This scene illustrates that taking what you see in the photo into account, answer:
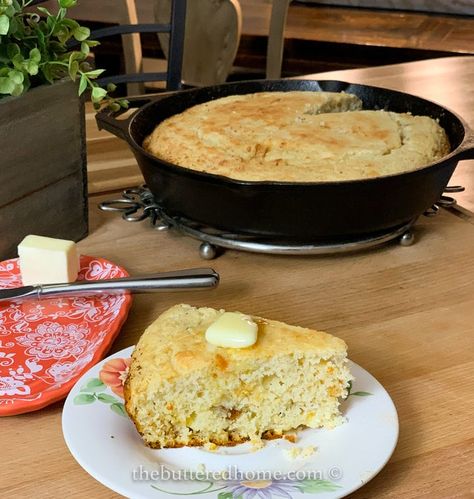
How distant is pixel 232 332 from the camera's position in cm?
75

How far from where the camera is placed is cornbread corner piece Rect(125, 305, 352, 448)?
0.73 meters

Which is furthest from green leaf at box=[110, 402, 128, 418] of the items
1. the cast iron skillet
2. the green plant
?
the green plant

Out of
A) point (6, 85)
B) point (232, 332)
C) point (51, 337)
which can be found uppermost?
point (6, 85)

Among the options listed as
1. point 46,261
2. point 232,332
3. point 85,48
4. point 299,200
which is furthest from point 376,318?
point 85,48

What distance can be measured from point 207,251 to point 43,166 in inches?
10.2

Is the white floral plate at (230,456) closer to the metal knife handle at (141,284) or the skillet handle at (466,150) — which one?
the metal knife handle at (141,284)

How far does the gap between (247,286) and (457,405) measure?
0.34 m

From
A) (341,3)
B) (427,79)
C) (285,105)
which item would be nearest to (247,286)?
(285,105)

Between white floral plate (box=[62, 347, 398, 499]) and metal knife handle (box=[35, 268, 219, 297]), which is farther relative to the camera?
metal knife handle (box=[35, 268, 219, 297])

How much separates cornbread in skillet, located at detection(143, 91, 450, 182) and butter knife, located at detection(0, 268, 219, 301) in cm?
17

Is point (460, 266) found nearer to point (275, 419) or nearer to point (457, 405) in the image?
point (457, 405)

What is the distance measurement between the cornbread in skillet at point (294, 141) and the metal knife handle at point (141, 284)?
17cm

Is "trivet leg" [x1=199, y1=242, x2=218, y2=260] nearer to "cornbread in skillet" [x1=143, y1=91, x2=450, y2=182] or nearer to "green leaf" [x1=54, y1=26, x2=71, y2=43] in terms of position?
"cornbread in skillet" [x1=143, y1=91, x2=450, y2=182]

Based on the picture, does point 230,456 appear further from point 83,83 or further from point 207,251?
point 83,83
